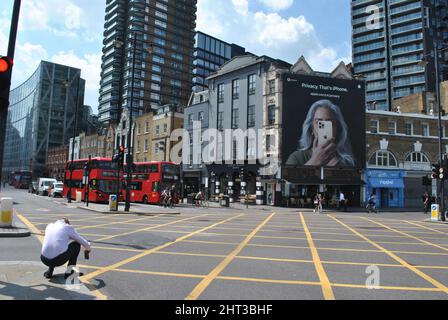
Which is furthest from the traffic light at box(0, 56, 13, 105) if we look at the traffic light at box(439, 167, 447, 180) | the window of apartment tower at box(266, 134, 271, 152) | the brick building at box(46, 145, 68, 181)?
the brick building at box(46, 145, 68, 181)

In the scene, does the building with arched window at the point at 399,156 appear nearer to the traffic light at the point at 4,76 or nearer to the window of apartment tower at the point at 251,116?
the window of apartment tower at the point at 251,116

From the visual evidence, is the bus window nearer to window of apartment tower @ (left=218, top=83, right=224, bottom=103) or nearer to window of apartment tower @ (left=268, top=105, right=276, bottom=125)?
window of apartment tower @ (left=268, top=105, right=276, bottom=125)

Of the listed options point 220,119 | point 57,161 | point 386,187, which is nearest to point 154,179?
point 220,119

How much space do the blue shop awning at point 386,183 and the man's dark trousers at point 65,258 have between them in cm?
4004

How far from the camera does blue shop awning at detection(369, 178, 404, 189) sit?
42.3 metres

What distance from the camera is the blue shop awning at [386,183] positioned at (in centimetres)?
4234

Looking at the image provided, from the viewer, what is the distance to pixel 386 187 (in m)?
43.3

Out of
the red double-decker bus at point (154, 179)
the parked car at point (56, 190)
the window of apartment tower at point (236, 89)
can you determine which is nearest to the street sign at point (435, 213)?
the red double-decker bus at point (154, 179)

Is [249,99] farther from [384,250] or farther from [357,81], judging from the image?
[384,250]

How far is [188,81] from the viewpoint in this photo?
115m
